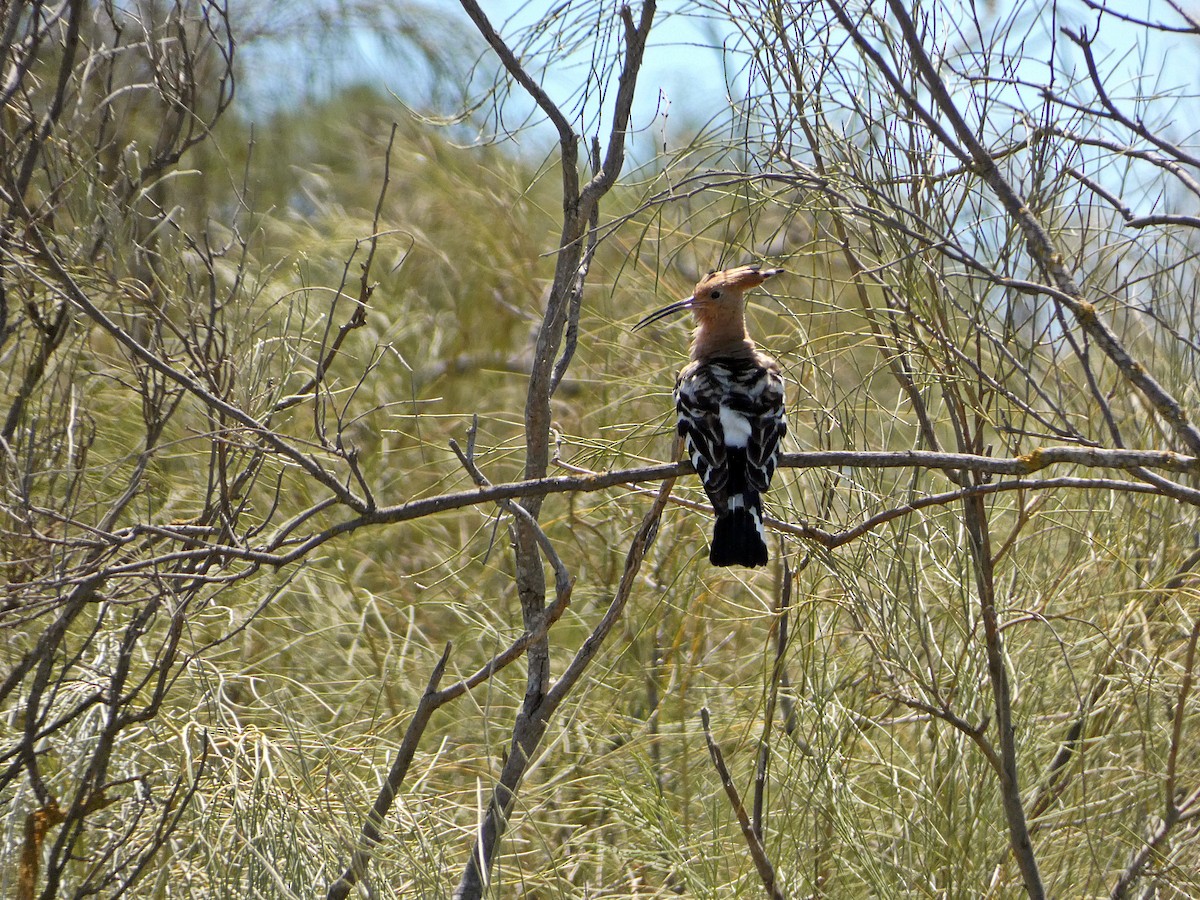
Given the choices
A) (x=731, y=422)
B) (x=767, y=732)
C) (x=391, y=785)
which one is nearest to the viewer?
(x=391, y=785)

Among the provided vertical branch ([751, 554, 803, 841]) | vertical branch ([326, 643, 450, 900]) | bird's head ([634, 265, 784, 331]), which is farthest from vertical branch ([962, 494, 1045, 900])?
vertical branch ([326, 643, 450, 900])

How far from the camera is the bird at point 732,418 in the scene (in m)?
2.65

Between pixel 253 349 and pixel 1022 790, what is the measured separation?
79.7 inches

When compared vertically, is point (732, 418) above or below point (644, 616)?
above

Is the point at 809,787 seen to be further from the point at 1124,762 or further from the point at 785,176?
the point at 785,176

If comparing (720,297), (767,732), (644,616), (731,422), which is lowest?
(767,732)

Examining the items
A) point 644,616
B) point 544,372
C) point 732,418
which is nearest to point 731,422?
point 732,418

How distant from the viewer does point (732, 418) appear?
2799 millimetres

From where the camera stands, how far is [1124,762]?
302cm

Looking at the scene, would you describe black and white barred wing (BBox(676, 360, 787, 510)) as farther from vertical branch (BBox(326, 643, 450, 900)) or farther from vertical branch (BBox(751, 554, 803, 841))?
vertical branch (BBox(326, 643, 450, 900))

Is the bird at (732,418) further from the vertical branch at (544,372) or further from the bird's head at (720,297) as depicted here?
the vertical branch at (544,372)

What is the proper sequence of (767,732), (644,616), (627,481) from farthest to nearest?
(644,616)
(767,732)
(627,481)

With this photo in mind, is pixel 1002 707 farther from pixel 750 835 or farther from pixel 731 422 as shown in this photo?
pixel 731 422

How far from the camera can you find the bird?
8.71 ft
